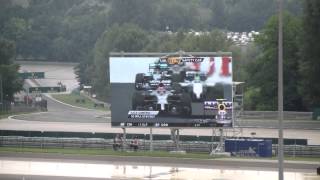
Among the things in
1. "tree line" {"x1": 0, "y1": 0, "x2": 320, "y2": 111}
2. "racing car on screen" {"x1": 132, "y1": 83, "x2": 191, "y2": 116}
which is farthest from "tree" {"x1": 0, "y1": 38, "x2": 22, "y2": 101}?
"racing car on screen" {"x1": 132, "y1": 83, "x2": 191, "y2": 116}

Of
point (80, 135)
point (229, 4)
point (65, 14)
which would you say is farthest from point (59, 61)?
point (80, 135)

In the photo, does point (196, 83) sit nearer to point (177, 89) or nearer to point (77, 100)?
point (177, 89)

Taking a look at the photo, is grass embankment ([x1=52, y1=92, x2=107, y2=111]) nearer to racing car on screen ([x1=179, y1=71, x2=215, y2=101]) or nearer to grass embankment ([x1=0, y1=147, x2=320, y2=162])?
grass embankment ([x1=0, y1=147, x2=320, y2=162])

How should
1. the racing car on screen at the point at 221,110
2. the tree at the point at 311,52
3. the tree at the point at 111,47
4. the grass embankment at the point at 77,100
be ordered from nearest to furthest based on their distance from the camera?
the racing car on screen at the point at 221,110, the tree at the point at 311,52, the tree at the point at 111,47, the grass embankment at the point at 77,100

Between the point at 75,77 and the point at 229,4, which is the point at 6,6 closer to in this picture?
the point at 75,77

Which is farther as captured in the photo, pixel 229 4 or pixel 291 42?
pixel 229 4

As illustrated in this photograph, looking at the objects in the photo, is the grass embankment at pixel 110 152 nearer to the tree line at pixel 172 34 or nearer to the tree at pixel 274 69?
the tree line at pixel 172 34

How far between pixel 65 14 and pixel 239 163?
459ft

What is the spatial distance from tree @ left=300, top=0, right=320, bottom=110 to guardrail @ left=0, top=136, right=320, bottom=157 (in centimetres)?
2381

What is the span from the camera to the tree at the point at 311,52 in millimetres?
70500

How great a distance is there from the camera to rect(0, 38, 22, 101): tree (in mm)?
93037

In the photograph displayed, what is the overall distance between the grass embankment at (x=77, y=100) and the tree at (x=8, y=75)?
1292 centimetres

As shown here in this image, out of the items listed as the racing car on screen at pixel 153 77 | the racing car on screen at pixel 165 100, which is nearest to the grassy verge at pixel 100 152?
the racing car on screen at pixel 165 100

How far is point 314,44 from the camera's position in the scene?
232 ft
